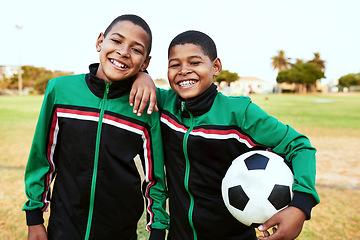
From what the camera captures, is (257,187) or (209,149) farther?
(209,149)

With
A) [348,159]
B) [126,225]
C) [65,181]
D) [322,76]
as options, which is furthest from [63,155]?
[322,76]

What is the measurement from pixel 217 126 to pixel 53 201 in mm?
1119

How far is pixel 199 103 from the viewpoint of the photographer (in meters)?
1.79

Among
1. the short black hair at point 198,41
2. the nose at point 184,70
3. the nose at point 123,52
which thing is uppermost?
the short black hair at point 198,41

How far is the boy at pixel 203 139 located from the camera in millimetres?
1735

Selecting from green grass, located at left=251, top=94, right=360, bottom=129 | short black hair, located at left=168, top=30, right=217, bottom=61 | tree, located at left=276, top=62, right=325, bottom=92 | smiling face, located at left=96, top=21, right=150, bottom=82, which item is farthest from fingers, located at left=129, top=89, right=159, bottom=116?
tree, located at left=276, top=62, right=325, bottom=92

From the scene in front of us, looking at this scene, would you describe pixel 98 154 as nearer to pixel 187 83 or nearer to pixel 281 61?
pixel 187 83

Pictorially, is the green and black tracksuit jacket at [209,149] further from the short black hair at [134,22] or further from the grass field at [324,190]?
the grass field at [324,190]

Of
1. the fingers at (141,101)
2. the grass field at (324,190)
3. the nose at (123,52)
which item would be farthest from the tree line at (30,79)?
the fingers at (141,101)

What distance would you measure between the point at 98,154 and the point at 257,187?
0.95m

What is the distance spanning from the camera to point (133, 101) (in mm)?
1747

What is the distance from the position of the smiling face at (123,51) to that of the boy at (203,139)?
0.22 meters

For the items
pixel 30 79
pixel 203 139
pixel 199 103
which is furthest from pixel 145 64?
pixel 30 79

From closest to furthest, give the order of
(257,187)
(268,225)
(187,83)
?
(268,225) → (257,187) → (187,83)
